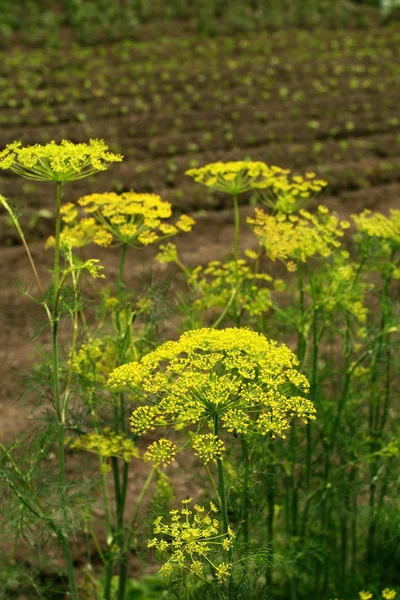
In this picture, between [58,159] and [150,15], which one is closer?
[58,159]

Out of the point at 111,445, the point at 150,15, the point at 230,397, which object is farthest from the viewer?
the point at 150,15

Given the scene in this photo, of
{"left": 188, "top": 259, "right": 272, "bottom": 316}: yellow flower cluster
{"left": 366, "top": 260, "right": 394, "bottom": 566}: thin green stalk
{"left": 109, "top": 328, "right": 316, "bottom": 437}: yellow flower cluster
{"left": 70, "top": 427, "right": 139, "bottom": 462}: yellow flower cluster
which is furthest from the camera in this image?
{"left": 366, "top": 260, "right": 394, "bottom": 566}: thin green stalk

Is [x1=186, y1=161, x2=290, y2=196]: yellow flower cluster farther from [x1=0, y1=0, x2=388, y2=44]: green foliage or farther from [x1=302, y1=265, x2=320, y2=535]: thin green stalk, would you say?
[x1=0, y1=0, x2=388, y2=44]: green foliage

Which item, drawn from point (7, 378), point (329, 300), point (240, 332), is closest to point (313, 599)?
point (329, 300)

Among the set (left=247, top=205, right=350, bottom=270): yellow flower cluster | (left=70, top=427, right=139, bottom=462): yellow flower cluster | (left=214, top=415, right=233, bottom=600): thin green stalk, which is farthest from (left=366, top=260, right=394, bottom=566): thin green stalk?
(left=214, top=415, right=233, bottom=600): thin green stalk

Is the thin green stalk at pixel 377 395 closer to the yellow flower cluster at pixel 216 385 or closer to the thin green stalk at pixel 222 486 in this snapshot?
the yellow flower cluster at pixel 216 385

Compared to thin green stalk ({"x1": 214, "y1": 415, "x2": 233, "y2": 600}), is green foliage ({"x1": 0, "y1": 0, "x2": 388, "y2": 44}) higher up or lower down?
lower down

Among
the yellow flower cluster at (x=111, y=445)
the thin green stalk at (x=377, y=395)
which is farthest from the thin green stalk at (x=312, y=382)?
the yellow flower cluster at (x=111, y=445)

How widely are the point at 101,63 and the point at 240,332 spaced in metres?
14.4

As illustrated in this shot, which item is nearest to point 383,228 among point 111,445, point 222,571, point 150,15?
point 111,445

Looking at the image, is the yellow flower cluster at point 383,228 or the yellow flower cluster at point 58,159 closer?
the yellow flower cluster at point 58,159

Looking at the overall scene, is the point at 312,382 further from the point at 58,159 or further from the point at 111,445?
the point at 58,159

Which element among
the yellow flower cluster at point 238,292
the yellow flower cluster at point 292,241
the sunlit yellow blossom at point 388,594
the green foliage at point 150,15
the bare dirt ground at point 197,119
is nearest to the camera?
the sunlit yellow blossom at point 388,594

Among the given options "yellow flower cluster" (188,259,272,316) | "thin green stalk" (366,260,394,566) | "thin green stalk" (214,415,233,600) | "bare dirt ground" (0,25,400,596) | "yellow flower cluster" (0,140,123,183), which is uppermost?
"yellow flower cluster" (0,140,123,183)
